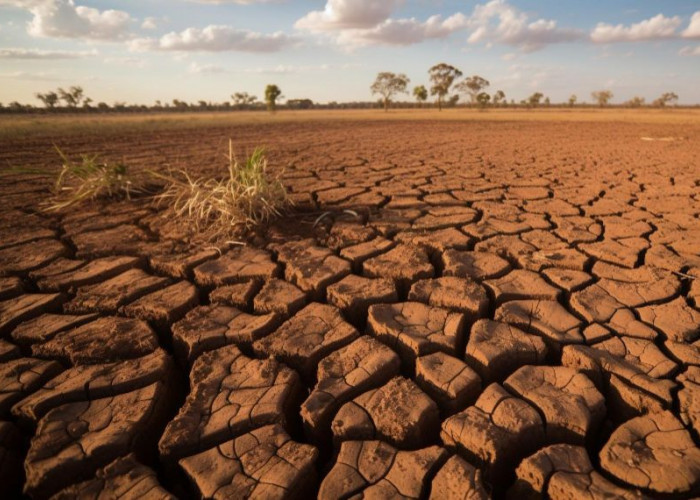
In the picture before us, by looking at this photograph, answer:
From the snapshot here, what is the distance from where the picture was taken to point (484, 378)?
1.35 meters

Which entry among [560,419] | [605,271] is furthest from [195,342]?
[605,271]

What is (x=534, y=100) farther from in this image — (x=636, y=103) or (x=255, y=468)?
(x=255, y=468)

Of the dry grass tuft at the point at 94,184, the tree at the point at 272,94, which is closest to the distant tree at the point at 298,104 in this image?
the tree at the point at 272,94

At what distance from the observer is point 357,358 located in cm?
138

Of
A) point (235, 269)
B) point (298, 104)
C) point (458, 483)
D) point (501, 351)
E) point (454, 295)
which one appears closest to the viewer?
point (458, 483)

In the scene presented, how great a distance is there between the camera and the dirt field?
1.00 m

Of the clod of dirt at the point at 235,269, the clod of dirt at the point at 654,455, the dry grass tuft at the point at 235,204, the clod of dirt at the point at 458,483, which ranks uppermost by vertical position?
the dry grass tuft at the point at 235,204

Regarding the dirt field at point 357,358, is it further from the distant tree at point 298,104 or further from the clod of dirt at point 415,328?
the distant tree at point 298,104

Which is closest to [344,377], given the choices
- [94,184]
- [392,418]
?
[392,418]

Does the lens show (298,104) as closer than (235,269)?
No

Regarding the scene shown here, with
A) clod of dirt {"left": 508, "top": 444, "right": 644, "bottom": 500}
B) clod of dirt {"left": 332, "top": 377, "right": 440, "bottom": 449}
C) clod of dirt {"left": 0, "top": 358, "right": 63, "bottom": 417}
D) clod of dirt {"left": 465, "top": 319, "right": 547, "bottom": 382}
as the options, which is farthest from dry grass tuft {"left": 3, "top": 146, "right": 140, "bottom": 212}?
clod of dirt {"left": 508, "top": 444, "right": 644, "bottom": 500}

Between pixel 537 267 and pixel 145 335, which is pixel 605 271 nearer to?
pixel 537 267

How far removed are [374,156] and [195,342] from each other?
5023 millimetres

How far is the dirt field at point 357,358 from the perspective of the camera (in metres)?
1.00
